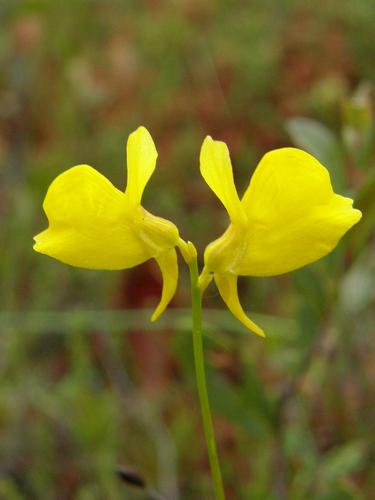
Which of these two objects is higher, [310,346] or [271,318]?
[310,346]

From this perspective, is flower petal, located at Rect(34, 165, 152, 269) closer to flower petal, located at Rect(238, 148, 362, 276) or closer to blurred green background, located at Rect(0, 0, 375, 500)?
flower petal, located at Rect(238, 148, 362, 276)

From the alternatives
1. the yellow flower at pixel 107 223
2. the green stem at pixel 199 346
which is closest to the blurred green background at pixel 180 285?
the green stem at pixel 199 346

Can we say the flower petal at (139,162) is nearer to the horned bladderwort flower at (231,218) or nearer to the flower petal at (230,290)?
the horned bladderwort flower at (231,218)

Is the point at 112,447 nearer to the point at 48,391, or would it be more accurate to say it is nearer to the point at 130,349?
the point at 48,391

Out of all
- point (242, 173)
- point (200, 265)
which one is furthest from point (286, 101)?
point (200, 265)

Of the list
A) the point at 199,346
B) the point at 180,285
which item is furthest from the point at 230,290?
the point at 180,285

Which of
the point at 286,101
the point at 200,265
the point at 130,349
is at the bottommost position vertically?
the point at 130,349
